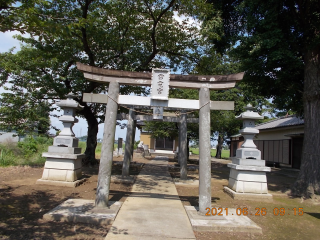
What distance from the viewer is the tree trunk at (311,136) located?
26.7ft

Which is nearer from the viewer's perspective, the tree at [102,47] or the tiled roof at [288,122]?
the tree at [102,47]

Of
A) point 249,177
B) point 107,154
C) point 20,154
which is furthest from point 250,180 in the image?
point 20,154

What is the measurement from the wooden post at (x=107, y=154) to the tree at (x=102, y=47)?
14.4 feet

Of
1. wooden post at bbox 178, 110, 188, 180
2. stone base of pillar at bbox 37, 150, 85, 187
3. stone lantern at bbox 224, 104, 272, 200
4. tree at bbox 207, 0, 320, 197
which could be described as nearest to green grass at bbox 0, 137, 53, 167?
stone base of pillar at bbox 37, 150, 85, 187

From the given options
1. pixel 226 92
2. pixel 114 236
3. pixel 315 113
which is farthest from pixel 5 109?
pixel 226 92

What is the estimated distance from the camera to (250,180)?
26.3 ft

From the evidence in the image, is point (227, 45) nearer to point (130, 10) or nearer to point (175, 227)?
point (130, 10)

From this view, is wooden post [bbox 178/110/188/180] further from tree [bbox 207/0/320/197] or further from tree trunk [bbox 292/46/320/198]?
tree trunk [bbox 292/46/320/198]

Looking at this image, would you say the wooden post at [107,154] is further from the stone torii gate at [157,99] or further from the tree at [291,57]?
the tree at [291,57]

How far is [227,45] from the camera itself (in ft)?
39.6

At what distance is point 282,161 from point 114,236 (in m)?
18.7

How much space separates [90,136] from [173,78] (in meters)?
8.51
